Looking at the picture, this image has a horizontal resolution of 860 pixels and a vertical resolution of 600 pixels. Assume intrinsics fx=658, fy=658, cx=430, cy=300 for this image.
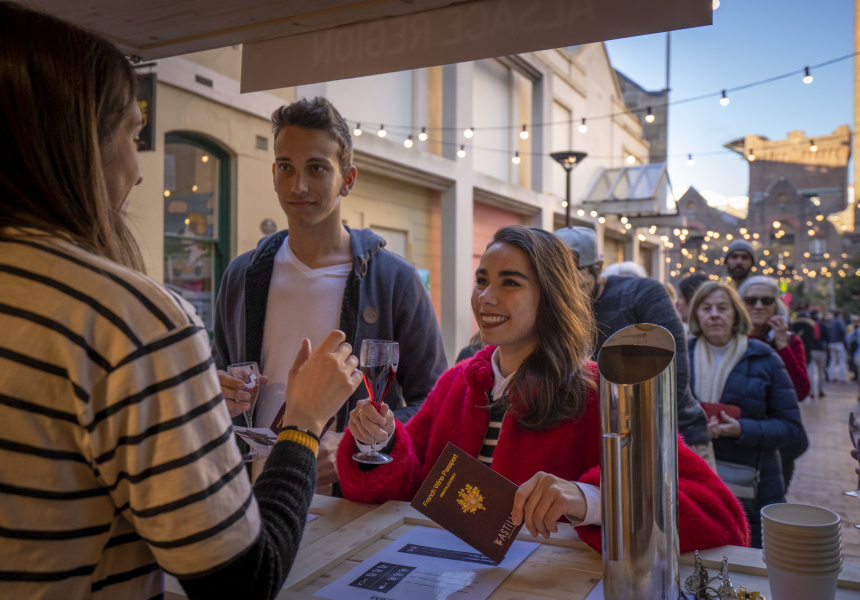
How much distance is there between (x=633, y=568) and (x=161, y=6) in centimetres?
207

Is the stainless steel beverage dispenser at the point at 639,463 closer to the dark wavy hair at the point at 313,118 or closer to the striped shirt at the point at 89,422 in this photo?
the striped shirt at the point at 89,422

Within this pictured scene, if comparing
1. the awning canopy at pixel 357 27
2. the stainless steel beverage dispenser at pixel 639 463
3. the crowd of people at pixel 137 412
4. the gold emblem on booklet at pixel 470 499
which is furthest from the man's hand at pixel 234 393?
the awning canopy at pixel 357 27

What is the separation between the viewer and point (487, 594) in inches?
48.1

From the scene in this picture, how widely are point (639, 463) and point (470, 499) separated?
43cm

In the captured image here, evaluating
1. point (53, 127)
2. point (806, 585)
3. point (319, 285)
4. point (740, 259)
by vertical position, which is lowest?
point (806, 585)

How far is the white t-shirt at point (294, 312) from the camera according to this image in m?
2.34

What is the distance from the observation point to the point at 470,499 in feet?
4.63

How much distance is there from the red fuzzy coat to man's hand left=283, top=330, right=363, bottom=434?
2.19 feet

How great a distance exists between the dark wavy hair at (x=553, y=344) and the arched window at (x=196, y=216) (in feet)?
13.4

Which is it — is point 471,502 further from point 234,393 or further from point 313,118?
point 313,118

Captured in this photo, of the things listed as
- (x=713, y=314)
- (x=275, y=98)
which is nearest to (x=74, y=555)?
(x=713, y=314)

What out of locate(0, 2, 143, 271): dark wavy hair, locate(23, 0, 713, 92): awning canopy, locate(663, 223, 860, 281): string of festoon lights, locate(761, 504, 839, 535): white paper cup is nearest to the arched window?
locate(23, 0, 713, 92): awning canopy

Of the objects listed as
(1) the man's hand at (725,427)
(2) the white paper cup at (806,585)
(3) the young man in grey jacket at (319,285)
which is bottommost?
(1) the man's hand at (725,427)

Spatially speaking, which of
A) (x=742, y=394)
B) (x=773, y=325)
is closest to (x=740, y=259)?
(x=773, y=325)
